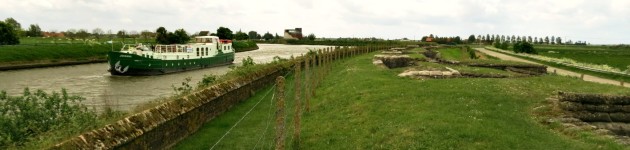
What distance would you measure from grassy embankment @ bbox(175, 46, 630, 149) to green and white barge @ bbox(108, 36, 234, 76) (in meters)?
27.3

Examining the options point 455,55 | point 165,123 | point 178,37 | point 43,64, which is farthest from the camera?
point 178,37

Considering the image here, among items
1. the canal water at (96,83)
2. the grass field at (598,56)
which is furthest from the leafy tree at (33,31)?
the grass field at (598,56)

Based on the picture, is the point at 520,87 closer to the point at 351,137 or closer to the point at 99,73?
the point at 351,137

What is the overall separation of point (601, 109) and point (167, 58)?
1594 inches

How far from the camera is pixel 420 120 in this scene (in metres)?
12.0

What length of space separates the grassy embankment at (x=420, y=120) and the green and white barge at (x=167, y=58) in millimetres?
27303

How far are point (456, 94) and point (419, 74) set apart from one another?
238 inches

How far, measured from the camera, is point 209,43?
2302 inches

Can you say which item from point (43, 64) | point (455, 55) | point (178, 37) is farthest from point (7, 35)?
point (455, 55)

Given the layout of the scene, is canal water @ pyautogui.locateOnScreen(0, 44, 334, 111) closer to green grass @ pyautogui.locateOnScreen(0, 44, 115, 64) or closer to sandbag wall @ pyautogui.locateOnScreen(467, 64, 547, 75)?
green grass @ pyautogui.locateOnScreen(0, 44, 115, 64)

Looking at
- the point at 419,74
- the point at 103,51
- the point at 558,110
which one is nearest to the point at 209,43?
the point at 103,51

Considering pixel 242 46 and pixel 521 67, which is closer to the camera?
pixel 521 67

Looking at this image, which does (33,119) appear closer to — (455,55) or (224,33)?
(455,55)

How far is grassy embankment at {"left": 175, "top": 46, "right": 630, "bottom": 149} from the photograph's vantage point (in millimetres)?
10508
